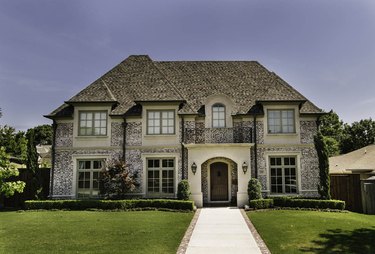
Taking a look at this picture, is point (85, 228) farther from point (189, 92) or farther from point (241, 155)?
point (189, 92)

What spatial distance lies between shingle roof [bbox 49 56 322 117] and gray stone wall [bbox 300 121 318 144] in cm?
78

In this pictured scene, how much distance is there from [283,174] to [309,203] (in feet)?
10.2

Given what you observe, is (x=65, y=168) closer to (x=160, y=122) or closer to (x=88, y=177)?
(x=88, y=177)

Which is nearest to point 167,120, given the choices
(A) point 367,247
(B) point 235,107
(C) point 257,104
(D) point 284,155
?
(B) point 235,107

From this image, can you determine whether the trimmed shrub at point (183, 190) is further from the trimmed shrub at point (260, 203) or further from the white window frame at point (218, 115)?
the white window frame at point (218, 115)

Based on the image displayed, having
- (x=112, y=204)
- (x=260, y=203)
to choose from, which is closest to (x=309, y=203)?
(x=260, y=203)

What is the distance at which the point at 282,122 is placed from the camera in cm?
2052

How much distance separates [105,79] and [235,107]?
380 inches

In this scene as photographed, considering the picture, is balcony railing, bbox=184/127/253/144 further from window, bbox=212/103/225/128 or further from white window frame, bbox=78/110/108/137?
white window frame, bbox=78/110/108/137

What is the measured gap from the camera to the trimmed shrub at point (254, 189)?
18.4 metres

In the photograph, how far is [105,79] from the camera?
23.1m

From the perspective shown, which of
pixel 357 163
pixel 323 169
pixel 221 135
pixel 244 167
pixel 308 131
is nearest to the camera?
pixel 323 169

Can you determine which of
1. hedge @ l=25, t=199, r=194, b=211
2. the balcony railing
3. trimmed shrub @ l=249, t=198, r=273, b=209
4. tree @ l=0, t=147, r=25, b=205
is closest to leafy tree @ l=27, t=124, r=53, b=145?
hedge @ l=25, t=199, r=194, b=211

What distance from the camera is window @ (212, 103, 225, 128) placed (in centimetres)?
2097
